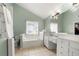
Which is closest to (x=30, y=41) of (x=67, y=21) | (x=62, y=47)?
(x=62, y=47)

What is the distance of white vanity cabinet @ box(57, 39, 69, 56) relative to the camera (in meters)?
1.44

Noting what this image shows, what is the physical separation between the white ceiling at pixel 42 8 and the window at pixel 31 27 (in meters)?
0.17

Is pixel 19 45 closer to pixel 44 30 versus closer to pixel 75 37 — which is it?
pixel 44 30

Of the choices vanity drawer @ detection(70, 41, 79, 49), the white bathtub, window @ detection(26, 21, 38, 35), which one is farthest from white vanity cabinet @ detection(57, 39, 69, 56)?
window @ detection(26, 21, 38, 35)

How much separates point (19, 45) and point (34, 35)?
0.95 ft

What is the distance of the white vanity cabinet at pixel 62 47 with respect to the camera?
144cm

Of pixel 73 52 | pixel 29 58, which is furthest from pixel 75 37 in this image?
pixel 29 58

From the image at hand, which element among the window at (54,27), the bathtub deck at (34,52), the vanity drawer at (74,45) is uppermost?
the window at (54,27)

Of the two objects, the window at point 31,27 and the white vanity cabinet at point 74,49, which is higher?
the window at point 31,27

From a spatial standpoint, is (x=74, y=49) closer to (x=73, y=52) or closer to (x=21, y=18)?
(x=73, y=52)

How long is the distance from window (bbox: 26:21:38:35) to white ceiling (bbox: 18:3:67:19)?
0.17 metres

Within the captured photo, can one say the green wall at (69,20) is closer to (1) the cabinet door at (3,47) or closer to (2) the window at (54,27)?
(2) the window at (54,27)

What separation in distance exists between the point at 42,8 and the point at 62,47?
705 millimetres

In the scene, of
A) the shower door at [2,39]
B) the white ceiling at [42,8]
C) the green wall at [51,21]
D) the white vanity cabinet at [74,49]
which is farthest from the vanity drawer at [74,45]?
the shower door at [2,39]
